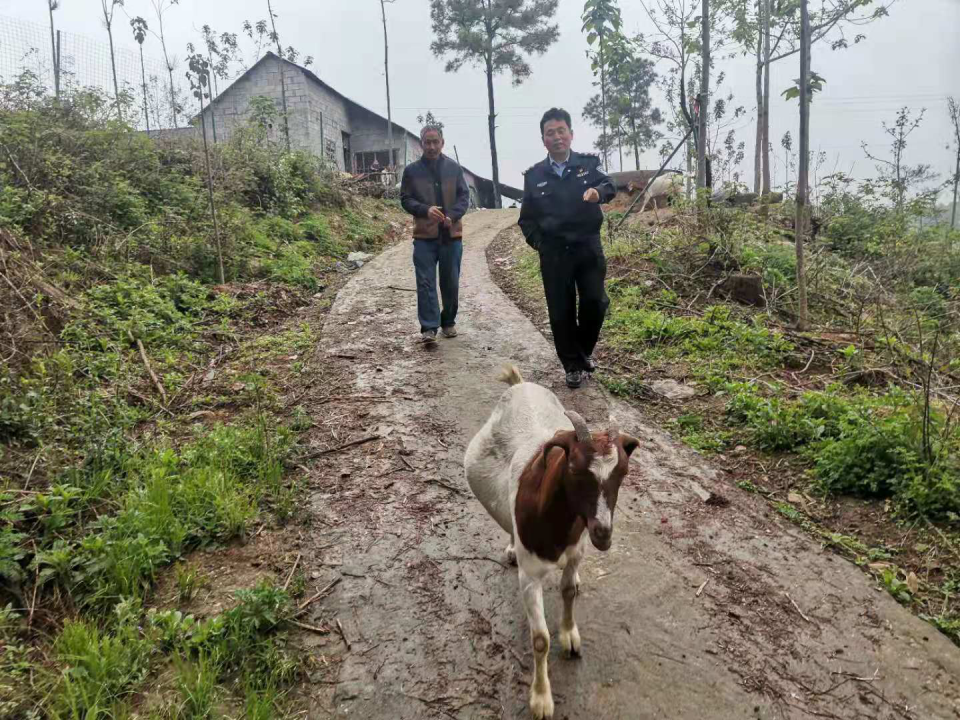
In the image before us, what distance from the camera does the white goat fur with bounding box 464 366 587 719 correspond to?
7.50 ft

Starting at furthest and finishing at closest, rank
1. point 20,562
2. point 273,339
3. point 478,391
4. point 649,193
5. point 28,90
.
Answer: point 649,193 → point 28,90 → point 273,339 → point 478,391 → point 20,562

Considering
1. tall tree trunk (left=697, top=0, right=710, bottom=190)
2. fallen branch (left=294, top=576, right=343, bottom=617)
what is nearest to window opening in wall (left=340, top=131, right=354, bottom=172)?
tall tree trunk (left=697, top=0, right=710, bottom=190)

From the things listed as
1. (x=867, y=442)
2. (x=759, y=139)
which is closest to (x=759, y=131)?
(x=759, y=139)

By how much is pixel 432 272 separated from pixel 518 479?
4240mm

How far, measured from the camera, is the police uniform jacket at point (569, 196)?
4945mm

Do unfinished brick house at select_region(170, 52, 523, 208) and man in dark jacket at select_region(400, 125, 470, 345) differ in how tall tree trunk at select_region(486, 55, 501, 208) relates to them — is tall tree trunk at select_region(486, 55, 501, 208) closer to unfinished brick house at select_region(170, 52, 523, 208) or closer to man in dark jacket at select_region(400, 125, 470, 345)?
unfinished brick house at select_region(170, 52, 523, 208)

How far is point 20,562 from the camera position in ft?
9.59

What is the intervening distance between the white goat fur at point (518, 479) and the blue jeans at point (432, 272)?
318 centimetres

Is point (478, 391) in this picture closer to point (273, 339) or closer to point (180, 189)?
point (273, 339)

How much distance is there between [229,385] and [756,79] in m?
21.7

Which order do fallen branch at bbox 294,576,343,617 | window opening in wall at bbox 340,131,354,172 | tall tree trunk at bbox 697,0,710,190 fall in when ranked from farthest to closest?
window opening in wall at bbox 340,131,354,172, tall tree trunk at bbox 697,0,710,190, fallen branch at bbox 294,576,343,617

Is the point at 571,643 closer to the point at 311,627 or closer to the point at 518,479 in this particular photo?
the point at 518,479

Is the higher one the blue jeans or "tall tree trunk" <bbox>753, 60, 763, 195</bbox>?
"tall tree trunk" <bbox>753, 60, 763, 195</bbox>

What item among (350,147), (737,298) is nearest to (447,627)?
(737,298)
